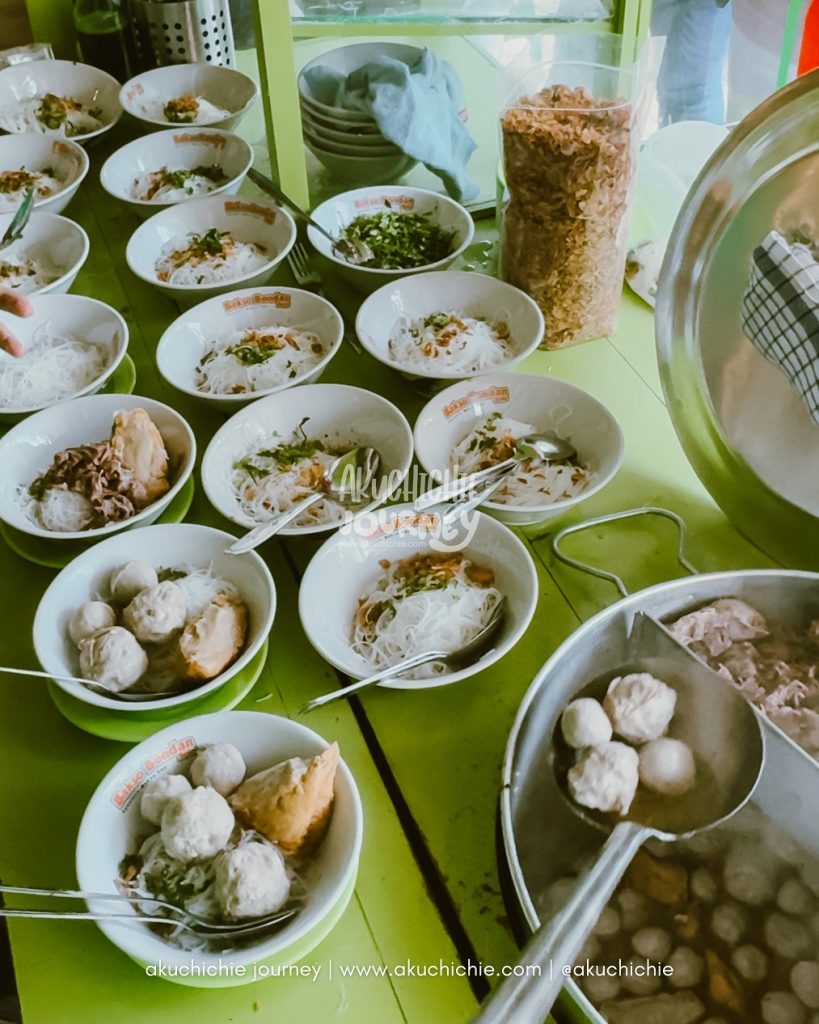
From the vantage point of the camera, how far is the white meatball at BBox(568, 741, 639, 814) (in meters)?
0.80

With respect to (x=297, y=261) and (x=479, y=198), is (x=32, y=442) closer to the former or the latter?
(x=297, y=261)

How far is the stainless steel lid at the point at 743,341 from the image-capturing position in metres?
0.92

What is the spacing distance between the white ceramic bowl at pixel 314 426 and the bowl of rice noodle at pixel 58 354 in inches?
9.1

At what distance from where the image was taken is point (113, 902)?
0.74 meters

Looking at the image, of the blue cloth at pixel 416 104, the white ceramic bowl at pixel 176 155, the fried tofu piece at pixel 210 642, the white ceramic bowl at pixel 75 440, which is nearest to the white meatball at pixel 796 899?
the fried tofu piece at pixel 210 642

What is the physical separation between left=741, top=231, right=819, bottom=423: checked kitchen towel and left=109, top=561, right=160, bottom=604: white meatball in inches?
27.7

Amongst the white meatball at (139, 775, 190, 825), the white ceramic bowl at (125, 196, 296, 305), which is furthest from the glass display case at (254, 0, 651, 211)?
the white meatball at (139, 775, 190, 825)

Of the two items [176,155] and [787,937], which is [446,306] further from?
[787,937]

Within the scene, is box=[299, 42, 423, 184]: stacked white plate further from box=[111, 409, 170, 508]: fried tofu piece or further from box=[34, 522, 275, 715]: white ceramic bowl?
box=[34, 522, 275, 715]: white ceramic bowl

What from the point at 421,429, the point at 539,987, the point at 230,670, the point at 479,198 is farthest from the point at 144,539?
the point at 479,198

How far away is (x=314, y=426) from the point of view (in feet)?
4.02

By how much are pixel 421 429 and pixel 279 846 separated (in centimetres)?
57

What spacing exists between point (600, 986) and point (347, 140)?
142cm

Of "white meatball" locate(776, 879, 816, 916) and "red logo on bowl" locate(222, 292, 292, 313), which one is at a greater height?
"red logo on bowl" locate(222, 292, 292, 313)
